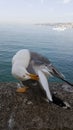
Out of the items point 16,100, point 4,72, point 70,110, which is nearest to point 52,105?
point 70,110

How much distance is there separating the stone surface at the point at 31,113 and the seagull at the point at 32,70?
0.51 meters

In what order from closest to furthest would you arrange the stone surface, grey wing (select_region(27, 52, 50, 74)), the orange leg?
the stone surface → grey wing (select_region(27, 52, 50, 74)) → the orange leg

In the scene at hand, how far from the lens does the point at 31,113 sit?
31.3 feet

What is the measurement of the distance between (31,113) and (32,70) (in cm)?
162

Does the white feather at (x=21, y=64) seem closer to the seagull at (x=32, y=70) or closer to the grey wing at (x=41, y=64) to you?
the seagull at (x=32, y=70)

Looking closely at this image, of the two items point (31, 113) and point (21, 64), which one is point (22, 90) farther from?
point (21, 64)

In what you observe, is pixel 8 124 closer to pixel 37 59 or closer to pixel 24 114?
pixel 24 114

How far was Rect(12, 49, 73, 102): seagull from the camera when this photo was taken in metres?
9.18

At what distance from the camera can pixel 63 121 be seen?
30.7ft

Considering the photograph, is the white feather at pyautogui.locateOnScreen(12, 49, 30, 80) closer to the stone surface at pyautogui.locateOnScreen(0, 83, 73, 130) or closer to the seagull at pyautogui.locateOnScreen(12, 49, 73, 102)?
the seagull at pyautogui.locateOnScreen(12, 49, 73, 102)

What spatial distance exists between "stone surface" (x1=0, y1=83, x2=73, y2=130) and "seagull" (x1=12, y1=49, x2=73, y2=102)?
512 millimetres

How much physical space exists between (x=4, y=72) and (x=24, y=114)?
1247 centimetres

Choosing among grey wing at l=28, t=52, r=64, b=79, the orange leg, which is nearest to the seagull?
grey wing at l=28, t=52, r=64, b=79

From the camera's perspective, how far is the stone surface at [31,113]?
29.9 ft
